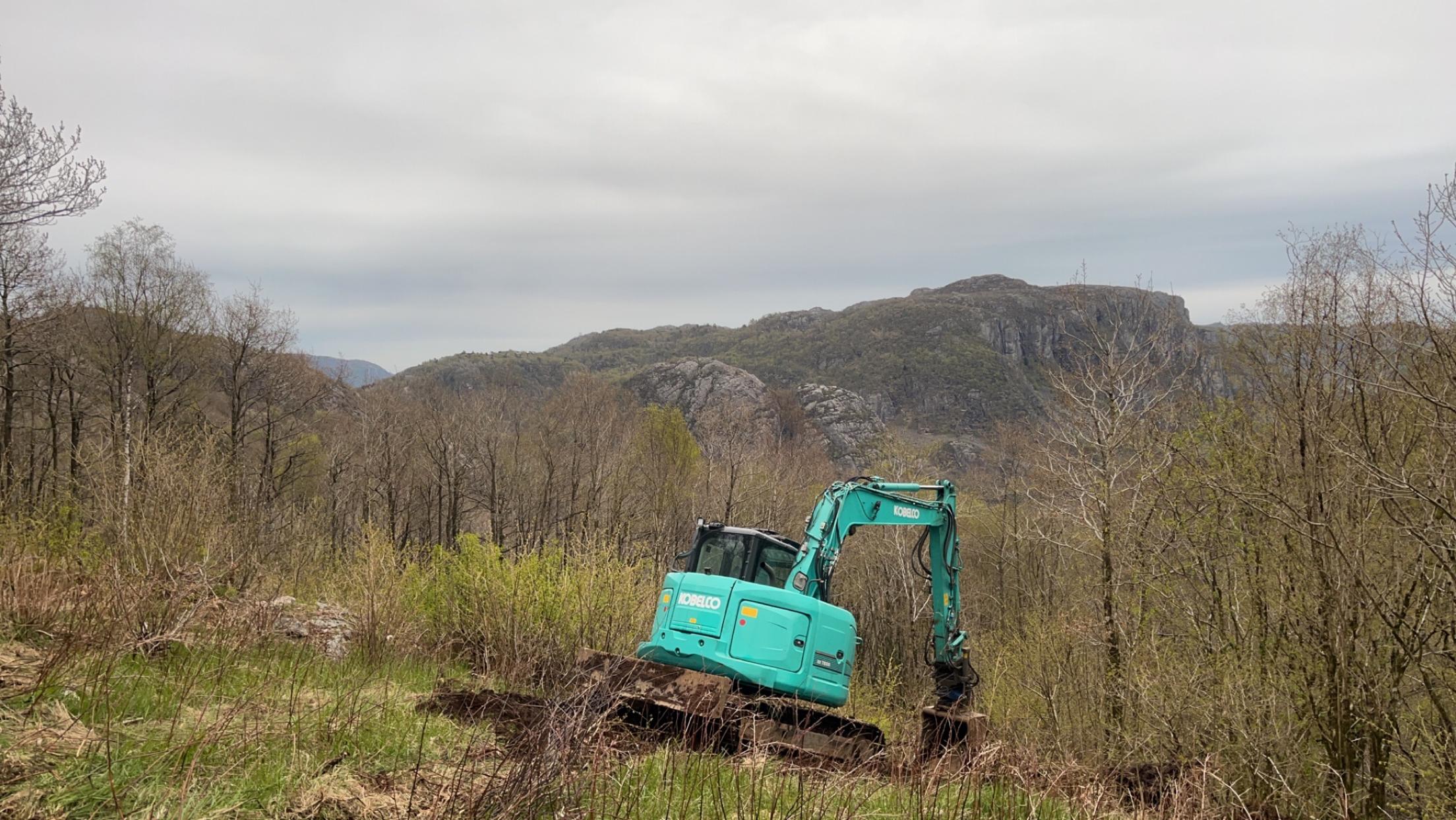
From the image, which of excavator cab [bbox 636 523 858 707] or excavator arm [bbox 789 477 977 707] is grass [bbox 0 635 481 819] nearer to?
excavator cab [bbox 636 523 858 707]

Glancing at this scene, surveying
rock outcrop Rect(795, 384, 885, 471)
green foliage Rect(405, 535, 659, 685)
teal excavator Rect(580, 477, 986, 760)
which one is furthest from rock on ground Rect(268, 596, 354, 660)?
rock outcrop Rect(795, 384, 885, 471)

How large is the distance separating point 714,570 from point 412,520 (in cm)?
3965

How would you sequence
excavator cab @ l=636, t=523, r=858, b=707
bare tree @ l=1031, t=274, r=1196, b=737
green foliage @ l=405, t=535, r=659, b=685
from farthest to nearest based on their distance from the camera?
bare tree @ l=1031, t=274, r=1196, b=737
green foliage @ l=405, t=535, r=659, b=685
excavator cab @ l=636, t=523, r=858, b=707

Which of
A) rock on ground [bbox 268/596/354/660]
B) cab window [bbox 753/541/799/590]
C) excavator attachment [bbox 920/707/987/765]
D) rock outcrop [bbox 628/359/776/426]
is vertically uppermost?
rock outcrop [bbox 628/359/776/426]

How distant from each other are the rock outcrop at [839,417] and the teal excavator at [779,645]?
6251 cm

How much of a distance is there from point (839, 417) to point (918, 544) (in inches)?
3359

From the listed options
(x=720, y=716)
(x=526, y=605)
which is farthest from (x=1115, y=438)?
(x=720, y=716)

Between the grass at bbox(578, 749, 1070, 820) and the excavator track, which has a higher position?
the grass at bbox(578, 749, 1070, 820)

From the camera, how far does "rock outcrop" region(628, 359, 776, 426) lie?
342ft

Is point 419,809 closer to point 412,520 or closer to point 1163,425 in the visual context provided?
point 1163,425

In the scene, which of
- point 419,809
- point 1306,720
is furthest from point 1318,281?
point 419,809

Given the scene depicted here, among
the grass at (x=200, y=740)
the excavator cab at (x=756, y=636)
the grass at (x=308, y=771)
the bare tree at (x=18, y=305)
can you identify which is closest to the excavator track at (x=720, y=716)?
the excavator cab at (x=756, y=636)

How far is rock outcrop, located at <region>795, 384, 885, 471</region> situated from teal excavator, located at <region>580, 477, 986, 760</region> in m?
62.5

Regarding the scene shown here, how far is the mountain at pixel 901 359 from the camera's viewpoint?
358ft
